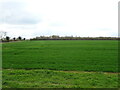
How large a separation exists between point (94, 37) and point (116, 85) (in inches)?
3090

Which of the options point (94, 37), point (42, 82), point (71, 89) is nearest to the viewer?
point (71, 89)

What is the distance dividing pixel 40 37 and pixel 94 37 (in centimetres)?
2976

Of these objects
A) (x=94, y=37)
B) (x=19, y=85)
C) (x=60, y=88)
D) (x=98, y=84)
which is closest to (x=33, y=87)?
(x=19, y=85)

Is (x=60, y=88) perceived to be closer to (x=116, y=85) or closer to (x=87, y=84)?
(x=87, y=84)

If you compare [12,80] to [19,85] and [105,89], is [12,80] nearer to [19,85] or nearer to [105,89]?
[19,85]

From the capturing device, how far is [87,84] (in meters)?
6.30

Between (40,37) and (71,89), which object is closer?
(71,89)

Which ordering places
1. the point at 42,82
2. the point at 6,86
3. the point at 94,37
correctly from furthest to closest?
1. the point at 94,37
2. the point at 42,82
3. the point at 6,86

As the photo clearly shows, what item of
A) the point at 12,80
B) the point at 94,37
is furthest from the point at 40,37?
the point at 12,80

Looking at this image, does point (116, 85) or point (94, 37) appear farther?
point (94, 37)

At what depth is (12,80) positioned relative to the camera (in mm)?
6965

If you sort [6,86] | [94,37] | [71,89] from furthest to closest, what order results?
[94,37]
[6,86]
[71,89]

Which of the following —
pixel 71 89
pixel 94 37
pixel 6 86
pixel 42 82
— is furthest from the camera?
pixel 94 37

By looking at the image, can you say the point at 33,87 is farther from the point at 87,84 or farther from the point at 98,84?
the point at 98,84
